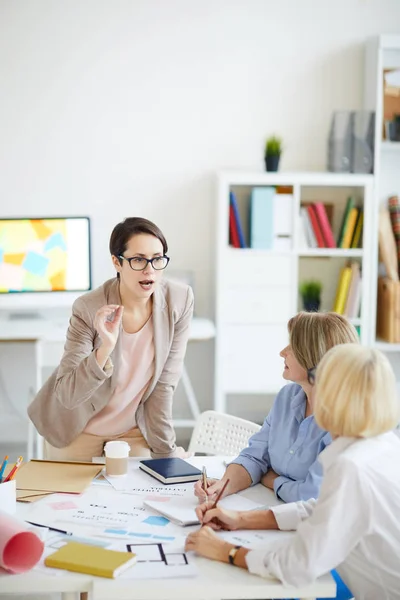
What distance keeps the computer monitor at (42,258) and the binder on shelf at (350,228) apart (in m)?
1.44

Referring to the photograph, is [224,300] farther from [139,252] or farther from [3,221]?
[139,252]

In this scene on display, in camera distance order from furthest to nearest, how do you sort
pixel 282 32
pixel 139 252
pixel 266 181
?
1. pixel 282 32
2. pixel 266 181
3. pixel 139 252

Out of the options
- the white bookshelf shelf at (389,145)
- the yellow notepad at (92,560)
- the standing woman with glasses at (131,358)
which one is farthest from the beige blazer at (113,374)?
the white bookshelf shelf at (389,145)

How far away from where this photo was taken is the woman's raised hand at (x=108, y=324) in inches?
87.5

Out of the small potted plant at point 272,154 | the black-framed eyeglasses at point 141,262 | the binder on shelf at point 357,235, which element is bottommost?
the black-framed eyeglasses at point 141,262

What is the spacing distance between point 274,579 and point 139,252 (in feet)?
3.95

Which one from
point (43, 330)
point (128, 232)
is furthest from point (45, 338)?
point (128, 232)

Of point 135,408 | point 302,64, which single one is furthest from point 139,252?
point 302,64

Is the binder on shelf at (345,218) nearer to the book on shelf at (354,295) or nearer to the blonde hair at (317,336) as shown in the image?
the book on shelf at (354,295)

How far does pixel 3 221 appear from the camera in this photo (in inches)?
167

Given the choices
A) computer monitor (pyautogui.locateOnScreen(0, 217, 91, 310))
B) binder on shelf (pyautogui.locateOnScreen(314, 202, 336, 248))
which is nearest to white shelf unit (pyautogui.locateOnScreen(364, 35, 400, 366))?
binder on shelf (pyautogui.locateOnScreen(314, 202, 336, 248))

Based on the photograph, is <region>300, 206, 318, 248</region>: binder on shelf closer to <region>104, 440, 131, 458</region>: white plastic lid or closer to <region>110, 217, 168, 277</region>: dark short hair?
<region>110, 217, 168, 277</region>: dark short hair

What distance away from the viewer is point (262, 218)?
13.9 feet

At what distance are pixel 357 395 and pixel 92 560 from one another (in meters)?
0.60
